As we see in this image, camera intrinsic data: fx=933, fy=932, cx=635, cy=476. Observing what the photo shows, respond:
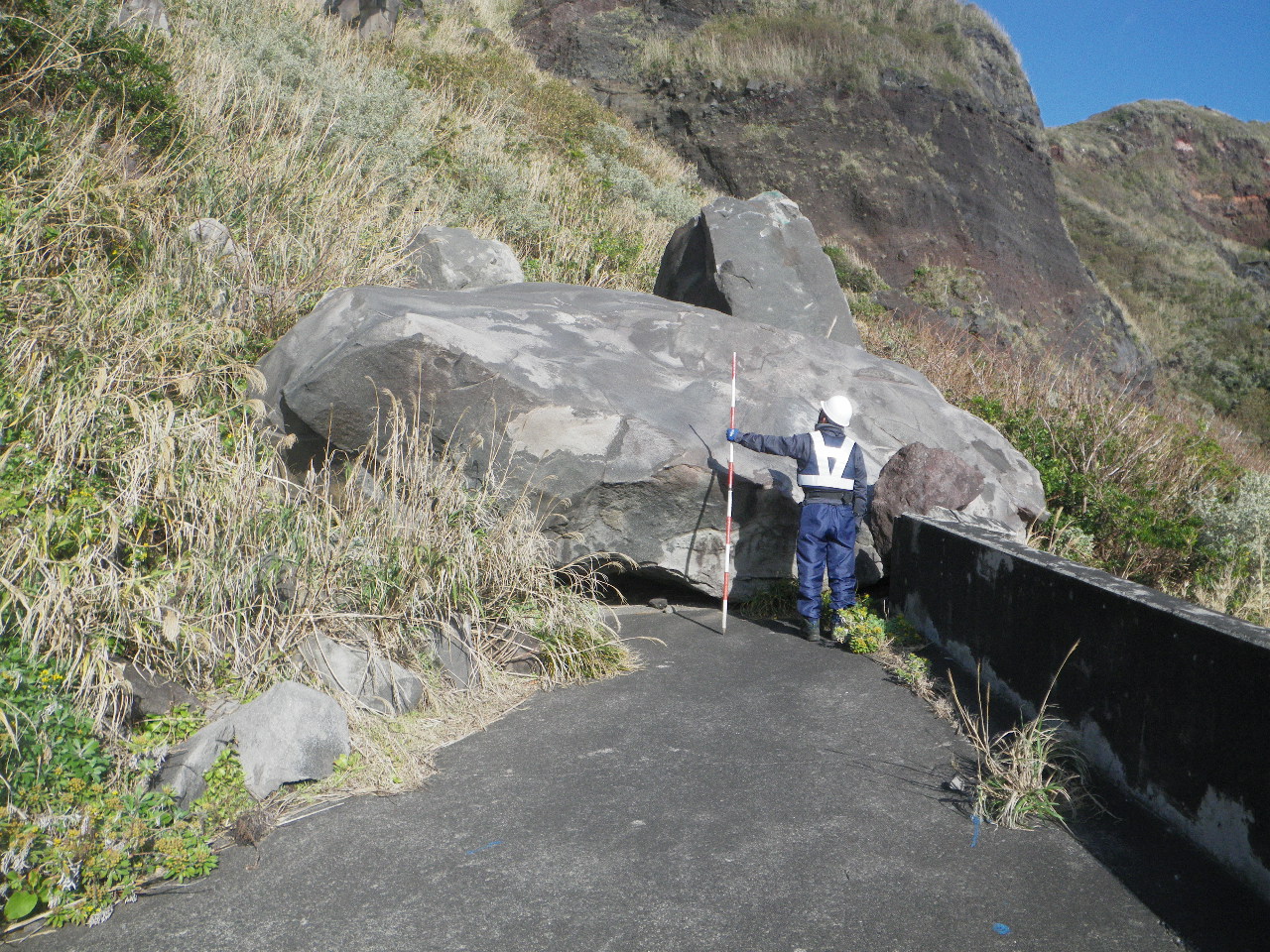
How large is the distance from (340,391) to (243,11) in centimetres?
947

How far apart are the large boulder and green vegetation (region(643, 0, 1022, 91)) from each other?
16728 mm

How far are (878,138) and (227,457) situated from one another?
1955 centimetres

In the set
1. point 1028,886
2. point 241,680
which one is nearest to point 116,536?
point 241,680

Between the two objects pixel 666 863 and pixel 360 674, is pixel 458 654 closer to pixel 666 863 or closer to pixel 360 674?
pixel 360 674

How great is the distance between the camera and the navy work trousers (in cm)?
604

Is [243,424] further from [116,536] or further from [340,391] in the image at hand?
[116,536]

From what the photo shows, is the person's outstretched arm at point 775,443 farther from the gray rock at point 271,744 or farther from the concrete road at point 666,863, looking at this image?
the gray rock at point 271,744

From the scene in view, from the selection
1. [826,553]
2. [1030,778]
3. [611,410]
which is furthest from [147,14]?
[1030,778]

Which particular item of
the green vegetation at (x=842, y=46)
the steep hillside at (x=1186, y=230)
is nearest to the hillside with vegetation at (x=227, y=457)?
the green vegetation at (x=842, y=46)

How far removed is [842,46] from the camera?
22.7 metres

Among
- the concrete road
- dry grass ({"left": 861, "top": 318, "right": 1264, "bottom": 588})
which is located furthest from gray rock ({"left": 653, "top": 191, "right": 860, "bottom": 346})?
the concrete road

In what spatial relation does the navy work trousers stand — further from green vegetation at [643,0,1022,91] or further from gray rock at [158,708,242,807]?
green vegetation at [643,0,1022,91]

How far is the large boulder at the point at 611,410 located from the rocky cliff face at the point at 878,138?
458 inches

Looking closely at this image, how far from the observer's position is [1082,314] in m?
20.8
